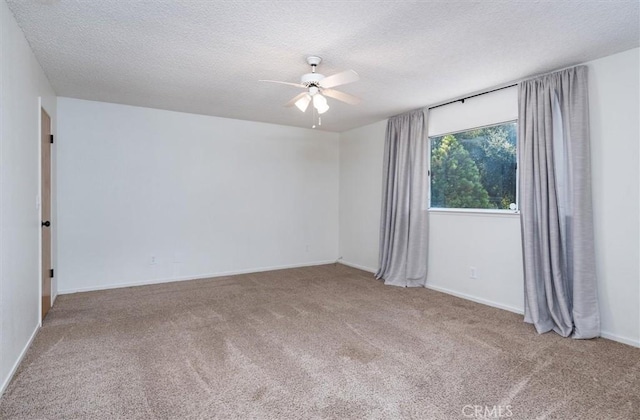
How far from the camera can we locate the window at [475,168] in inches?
146

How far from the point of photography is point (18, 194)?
2414 mm

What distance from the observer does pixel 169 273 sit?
15.8 ft

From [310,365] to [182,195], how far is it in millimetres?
3379

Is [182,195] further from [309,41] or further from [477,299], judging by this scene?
[477,299]

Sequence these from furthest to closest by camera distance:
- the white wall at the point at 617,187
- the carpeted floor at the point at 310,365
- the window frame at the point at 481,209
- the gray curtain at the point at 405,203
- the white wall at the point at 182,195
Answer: the gray curtain at the point at 405,203, the white wall at the point at 182,195, the window frame at the point at 481,209, the white wall at the point at 617,187, the carpeted floor at the point at 310,365

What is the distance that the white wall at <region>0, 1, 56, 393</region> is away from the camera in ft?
6.91

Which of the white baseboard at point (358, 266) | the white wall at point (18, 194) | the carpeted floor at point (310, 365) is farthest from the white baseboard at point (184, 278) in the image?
the white wall at point (18, 194)

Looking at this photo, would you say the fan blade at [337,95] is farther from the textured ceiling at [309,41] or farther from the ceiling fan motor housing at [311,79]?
the textured ceiling at [309,41]

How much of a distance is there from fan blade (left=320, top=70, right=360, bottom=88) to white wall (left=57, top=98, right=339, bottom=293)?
113 inches

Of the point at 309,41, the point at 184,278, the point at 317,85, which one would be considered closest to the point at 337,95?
the point at 317,85

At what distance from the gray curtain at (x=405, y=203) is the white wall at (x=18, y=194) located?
3.86m

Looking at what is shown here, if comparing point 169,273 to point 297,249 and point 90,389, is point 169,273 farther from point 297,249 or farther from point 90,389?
point 90,389

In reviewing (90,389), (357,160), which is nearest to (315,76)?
(90,389)

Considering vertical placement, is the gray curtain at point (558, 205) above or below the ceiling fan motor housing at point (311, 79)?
below
